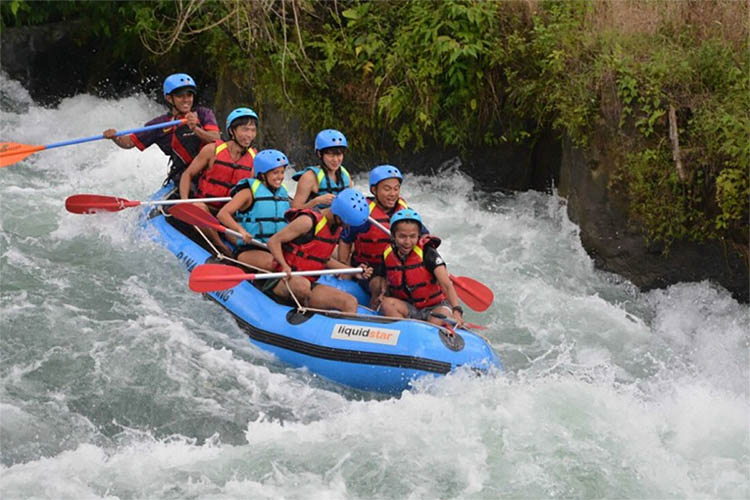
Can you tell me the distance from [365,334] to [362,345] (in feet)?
0.24

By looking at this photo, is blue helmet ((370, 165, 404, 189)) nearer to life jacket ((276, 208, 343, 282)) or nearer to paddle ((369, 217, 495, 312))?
paddle ((369, 217, 495, 312))

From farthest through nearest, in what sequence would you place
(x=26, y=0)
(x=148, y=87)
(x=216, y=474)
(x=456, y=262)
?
(x=148, y=87) → (x=26, y=0) → (x=456, y=262) → (x=216, y=474)

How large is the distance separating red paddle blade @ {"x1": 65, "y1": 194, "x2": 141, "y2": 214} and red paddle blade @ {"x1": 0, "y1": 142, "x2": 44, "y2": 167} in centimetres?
76

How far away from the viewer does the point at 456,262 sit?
8.84 meters

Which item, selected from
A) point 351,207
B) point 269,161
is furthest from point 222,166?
point 351,207

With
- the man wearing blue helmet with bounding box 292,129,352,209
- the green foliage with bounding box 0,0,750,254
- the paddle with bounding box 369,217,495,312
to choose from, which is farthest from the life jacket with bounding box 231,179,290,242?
the green foliage with bounding box 0,0,750,254

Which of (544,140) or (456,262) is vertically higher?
(544,140)

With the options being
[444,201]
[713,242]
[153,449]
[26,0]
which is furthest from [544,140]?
[26,0]

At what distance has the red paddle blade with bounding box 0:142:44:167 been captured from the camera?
8.95 metres

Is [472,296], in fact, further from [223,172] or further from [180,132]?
[180,132]

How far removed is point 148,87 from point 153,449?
7.33 metres

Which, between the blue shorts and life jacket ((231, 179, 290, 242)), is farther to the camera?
life jacket ((231, 179, 290, 242))

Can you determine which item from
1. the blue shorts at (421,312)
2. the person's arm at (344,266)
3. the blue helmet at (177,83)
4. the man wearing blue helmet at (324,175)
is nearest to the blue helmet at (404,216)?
the person's arm at (344,266)

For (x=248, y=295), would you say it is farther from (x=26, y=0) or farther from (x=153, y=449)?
(x=26, y=0)
